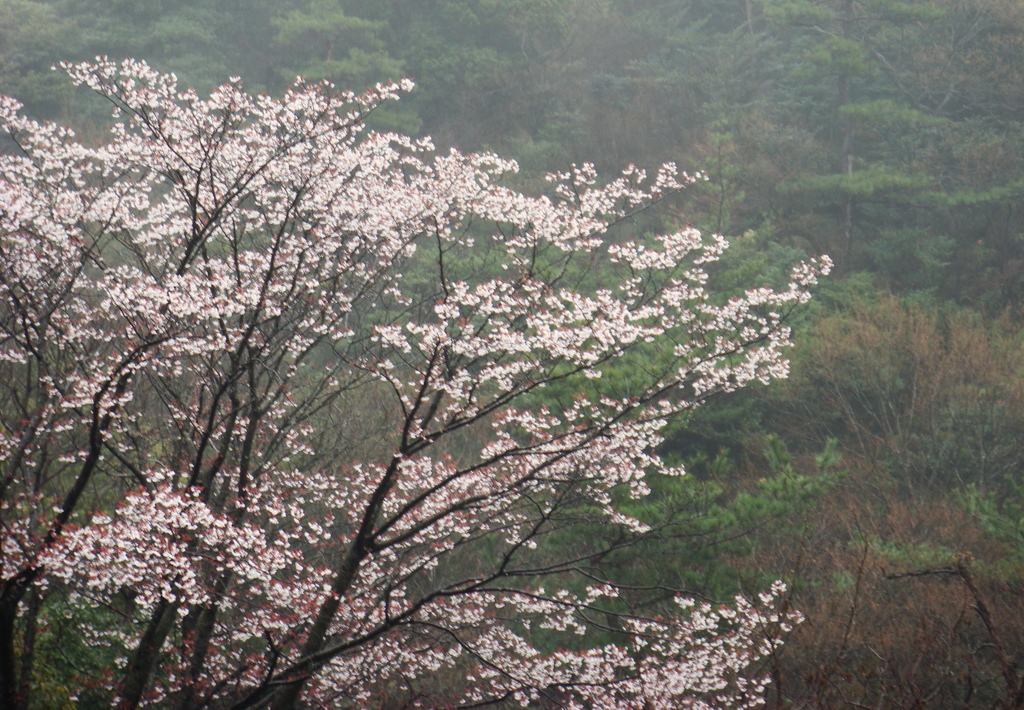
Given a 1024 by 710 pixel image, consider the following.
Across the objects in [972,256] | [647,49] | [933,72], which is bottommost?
[972,256]

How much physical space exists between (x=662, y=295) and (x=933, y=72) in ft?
58.6

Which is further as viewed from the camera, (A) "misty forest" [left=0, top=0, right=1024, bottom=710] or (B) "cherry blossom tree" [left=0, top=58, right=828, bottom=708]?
(A) "misty forest" [left=0, top=0, right=1024, bottom=710]

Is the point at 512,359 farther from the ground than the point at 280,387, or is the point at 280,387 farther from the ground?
the point at 512,359

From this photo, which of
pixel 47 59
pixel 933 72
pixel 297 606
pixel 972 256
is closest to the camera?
pixel 297 606

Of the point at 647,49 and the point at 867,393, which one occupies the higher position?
the point at 647,49

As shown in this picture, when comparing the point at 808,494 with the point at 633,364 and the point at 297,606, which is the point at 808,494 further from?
the point at 297,606

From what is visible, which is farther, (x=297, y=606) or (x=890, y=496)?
(x=890, y=496)

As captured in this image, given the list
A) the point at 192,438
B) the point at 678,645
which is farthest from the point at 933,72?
the point at 192,438

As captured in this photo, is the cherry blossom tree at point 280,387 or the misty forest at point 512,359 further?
the misty forest at point 512,359

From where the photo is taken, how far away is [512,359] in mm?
11594

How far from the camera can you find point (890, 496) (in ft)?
44.5

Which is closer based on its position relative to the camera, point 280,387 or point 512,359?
point 280,387

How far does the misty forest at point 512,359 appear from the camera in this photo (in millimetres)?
6457

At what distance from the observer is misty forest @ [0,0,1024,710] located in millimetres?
6457
